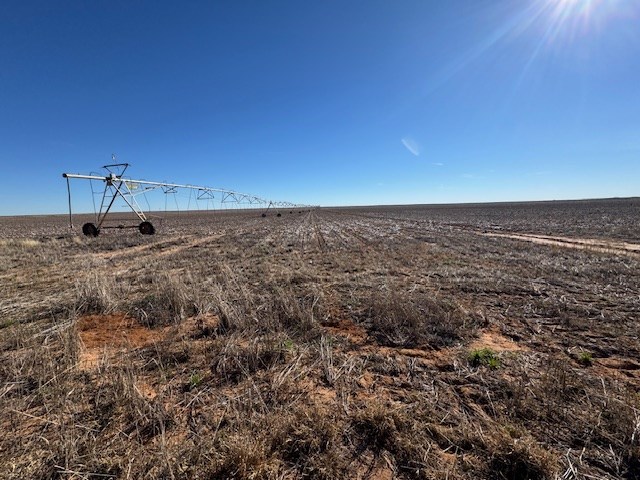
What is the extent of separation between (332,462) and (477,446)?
141cm

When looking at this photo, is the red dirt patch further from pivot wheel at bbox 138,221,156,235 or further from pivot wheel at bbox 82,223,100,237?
pivot wheel at bbox 138,221,156,235

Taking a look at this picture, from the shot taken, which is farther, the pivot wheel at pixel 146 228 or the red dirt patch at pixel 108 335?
the pivot wheel at pixel 146 228

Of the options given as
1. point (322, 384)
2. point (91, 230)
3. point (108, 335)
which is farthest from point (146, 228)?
point (322, 384)

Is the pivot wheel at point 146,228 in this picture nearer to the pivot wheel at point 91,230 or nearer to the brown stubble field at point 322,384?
the pivot wheel at point 91,230

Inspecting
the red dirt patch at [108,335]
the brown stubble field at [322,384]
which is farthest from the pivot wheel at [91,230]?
the red dirt patch at [108,335]

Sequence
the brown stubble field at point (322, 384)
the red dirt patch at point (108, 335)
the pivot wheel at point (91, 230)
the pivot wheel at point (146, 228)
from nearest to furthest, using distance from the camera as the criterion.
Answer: the brown stubble field at point (322, 384)
the red dirt patch at point (108, 335)
the pivot wheel at point (91, 230)
the pivot wheel at point (146, 228)

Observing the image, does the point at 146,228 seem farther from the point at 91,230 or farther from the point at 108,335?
the point at 108,335

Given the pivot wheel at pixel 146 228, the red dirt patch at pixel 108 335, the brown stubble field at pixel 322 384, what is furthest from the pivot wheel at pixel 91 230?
the red dirt patch at pixel 108 335

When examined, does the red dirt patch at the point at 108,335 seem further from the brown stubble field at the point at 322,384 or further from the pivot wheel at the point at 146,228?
the pivot wheel at the point at 146,228

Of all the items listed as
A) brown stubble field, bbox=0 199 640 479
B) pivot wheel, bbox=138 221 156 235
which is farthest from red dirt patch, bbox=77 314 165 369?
pivot wheel, bbox=138 221 156 235

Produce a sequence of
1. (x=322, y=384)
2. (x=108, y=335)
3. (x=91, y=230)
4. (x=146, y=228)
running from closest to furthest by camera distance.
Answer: (x=322, y=384) < (x=108, y=335) < (x=91, y=230) < (x=146, y=228)

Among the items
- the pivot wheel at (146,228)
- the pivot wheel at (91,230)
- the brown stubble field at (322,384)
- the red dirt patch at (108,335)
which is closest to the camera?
the brown stubble field at (322,384)

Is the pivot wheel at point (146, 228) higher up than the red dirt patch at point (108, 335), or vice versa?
the pivot wheel at point (146, 228)

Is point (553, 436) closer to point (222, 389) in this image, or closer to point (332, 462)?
point (332, 462)
